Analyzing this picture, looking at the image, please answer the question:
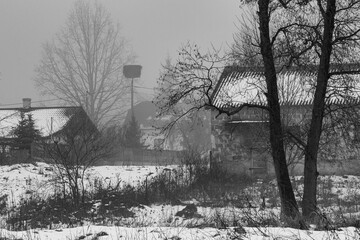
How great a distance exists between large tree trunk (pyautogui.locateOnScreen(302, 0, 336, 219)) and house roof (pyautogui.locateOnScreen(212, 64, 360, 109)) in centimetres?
39

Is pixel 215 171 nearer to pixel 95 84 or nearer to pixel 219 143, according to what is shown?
pixel 219 143

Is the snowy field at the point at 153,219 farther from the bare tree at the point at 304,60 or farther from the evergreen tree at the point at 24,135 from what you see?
the evergreen tree at the point at 24,135

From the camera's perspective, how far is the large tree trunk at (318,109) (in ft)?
40.7

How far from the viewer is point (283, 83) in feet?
65.5

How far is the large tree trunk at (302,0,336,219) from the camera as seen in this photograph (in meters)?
12.4

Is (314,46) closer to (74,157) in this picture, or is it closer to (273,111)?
(273,111)

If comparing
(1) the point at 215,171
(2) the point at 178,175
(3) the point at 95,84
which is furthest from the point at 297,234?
(3) the point at 95,84

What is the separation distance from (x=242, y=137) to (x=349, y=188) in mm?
6633

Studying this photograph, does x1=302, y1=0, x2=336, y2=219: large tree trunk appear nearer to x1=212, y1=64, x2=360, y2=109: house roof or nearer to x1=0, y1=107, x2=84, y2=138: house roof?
x1=212, y1=64, x2=360, y2=109: house roof

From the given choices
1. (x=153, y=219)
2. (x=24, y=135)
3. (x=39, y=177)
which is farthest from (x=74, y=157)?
(x=24, y=135)

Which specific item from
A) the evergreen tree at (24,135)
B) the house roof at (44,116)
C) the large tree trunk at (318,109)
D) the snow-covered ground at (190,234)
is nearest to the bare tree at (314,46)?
the large tree trunk at (318,109)

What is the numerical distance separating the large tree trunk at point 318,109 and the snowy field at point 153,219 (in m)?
0.97

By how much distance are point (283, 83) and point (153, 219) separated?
916 centimetres

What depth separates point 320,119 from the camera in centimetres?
1289
